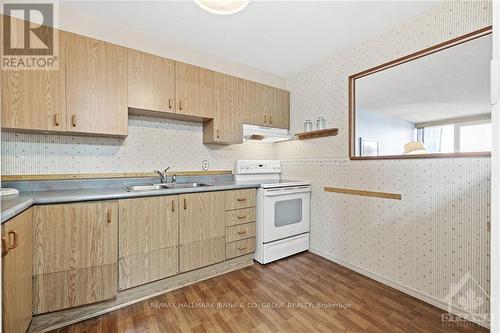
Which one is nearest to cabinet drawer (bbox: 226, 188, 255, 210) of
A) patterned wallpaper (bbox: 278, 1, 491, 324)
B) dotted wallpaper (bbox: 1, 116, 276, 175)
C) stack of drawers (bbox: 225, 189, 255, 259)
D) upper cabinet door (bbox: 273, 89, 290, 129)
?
stack of drawers (bbox: 225, 189, 255, 259)

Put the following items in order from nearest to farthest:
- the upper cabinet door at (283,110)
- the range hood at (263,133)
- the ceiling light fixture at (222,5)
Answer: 1. the ceiling light fixture at (222,5)
2. the range hood at (263,133)
3. the upper cabinet door at (283,110)

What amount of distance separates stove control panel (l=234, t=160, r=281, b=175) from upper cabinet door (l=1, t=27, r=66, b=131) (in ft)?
5.77

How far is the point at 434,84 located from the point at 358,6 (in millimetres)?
921

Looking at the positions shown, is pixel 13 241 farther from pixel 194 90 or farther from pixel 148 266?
pixel 194 90

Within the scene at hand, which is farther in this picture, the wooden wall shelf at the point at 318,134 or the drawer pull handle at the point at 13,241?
the wooden wall shelf at the point at 318,134

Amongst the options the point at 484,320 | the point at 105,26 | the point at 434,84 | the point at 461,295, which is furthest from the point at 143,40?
the point at 484,320

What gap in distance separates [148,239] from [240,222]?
0.95 meters

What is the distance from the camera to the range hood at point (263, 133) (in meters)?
2.79

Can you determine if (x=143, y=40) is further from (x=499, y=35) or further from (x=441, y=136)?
(x=441, y=136)

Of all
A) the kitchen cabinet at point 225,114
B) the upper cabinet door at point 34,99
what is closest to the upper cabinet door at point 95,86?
the upper cabinet door at point 34,99

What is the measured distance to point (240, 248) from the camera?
2.43m

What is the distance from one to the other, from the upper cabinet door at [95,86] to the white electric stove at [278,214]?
1.44m

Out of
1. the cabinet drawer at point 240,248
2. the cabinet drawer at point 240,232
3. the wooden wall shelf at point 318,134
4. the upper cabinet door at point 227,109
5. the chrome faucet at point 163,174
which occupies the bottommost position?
the cabinet drawer at point 240,248

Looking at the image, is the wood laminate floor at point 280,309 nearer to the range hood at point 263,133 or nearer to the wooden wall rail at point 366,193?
the wooden wall rail at point 366,193
